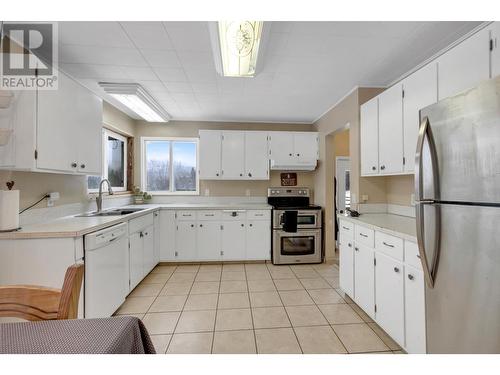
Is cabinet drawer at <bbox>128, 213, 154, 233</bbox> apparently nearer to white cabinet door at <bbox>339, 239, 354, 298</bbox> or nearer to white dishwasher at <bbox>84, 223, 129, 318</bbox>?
white dishwasher at <bbox>84, 223, 129, 318</bbox>

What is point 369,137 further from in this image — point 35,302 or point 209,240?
point 35,302

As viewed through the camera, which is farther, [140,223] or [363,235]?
[140,223]

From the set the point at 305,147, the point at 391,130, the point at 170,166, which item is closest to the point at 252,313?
the point at 391,130

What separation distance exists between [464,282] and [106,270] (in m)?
2.50

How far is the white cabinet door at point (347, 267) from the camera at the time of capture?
7.79ft

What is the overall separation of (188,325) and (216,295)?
61 cm

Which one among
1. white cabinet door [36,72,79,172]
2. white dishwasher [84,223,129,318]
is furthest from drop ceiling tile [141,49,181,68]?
white dishwasher [84,223,129,318]

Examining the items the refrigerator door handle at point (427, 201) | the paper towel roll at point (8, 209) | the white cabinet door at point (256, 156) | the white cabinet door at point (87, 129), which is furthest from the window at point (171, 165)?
the refrigerator door handle at point (427, 201)

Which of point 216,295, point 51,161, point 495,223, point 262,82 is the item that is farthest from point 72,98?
point 495,223

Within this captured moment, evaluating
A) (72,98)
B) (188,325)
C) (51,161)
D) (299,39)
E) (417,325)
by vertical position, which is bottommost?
(188,325)

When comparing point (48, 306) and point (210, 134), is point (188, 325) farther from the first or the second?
point (210, 134)

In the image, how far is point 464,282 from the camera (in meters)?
1.12

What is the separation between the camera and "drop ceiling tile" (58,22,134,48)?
5.60 feet
